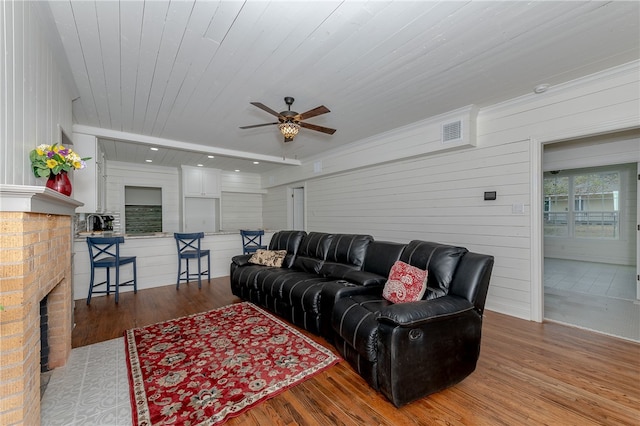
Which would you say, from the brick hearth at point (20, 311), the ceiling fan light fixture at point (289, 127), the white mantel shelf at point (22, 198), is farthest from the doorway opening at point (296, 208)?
the white mantel shelf at point (22, 198)

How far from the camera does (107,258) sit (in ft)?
13.3

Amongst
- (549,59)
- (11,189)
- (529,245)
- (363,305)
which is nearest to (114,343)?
(11,189)

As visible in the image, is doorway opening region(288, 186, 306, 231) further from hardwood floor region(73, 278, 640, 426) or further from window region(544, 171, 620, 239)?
window region(544, 171, 620, 239)

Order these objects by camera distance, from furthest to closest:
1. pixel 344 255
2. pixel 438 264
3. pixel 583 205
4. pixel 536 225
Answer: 1. pixel 583 205
2. pixel 344 255
3. pixel 536 225
4. pixel 438 264

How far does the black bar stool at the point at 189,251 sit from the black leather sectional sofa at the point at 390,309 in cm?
178

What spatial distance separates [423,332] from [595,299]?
404 centimetres

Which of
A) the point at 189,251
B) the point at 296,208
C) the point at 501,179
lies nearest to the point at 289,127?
the point at 501,179

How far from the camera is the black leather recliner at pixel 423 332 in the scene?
1761mm

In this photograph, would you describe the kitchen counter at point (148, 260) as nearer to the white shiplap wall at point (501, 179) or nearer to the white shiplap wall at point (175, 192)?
the white shiplap wall at point (175, 192)

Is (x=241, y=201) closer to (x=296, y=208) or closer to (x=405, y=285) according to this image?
(x=296, y=208)

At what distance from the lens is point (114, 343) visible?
9.00 ft

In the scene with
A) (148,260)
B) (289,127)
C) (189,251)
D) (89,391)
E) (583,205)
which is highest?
(289,127)

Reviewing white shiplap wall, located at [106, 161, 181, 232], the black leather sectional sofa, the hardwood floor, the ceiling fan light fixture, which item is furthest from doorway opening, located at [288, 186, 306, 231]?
the hardwood floor

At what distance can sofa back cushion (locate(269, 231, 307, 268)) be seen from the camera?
409 cm
